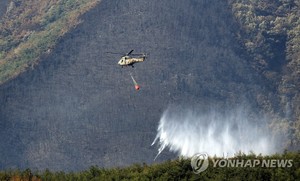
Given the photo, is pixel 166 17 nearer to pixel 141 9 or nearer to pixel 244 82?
pixel 141 9

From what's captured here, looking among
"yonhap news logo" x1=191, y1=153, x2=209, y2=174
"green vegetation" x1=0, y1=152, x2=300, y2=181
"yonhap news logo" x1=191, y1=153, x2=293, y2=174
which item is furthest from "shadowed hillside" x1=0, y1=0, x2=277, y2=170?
"yonhap news logo" x1=191, y1=153, x2=293, y2=174

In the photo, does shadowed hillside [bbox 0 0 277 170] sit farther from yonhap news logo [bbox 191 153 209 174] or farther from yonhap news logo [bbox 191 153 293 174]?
yonhap news logo [bbox 191 153 293 174]

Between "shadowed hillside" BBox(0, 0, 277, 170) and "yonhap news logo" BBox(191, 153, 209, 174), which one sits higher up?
"yonhap news logo" BBox(191, 153, 209, 174)

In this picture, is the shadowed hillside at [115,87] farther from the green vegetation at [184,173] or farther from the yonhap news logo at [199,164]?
the yonhap news logo at [199,164]

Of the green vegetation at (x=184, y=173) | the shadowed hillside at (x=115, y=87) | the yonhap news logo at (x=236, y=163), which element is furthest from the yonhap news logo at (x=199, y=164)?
the shadowed hillside at (x=115, y=87)

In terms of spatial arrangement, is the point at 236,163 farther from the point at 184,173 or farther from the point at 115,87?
the point at 115,87

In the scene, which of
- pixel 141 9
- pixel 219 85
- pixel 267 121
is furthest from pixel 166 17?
pixel 267 121
